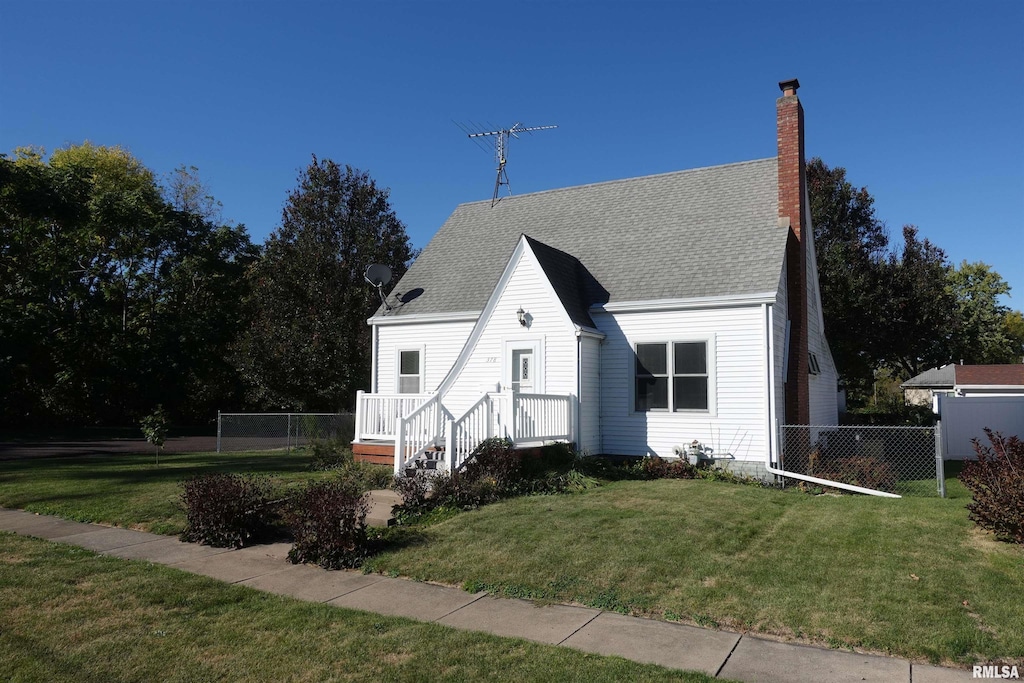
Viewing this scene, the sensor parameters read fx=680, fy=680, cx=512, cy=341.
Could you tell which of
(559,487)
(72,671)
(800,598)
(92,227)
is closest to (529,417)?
(559,487)

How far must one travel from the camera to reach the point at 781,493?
1217cm

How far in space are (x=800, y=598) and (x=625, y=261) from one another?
35.6 feet

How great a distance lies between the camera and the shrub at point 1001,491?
26.8 feet

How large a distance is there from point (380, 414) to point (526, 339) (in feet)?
11.7

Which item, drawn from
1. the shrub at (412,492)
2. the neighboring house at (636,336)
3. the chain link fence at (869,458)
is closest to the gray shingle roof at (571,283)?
the neighboring house at (636,336)

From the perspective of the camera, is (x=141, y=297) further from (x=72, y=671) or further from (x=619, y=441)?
(x=72, y=671)

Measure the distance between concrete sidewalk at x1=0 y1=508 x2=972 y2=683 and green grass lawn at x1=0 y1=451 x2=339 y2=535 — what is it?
1.50 meters

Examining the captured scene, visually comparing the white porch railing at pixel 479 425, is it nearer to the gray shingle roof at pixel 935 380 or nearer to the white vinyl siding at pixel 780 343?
the white vinyl siding at pixel 780 343

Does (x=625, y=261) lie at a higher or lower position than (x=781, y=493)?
higher

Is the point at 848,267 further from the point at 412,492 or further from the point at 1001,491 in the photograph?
the point at 412,492

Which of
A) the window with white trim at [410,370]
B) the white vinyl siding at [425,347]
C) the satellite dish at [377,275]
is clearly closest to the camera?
the white vinyl siding at [425,347]

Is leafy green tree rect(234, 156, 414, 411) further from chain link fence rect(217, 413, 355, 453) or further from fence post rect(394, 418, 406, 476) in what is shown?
fence post rect(394, 418, 406, 476)

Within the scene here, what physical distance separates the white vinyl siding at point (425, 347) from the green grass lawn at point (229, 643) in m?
10.3

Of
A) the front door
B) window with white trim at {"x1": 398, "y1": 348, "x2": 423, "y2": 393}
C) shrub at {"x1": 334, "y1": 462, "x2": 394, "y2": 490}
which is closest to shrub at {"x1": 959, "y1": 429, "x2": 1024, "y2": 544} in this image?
the front door
